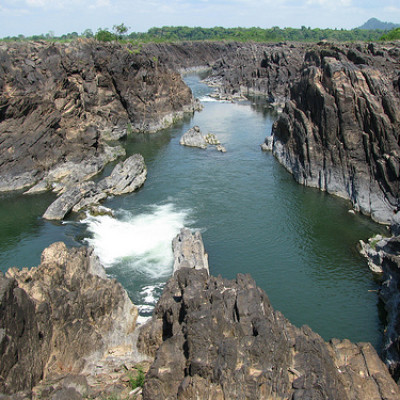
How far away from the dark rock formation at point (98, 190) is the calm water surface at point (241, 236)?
4.46ft

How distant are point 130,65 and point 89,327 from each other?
66.4 metres

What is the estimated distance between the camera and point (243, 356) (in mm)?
17250

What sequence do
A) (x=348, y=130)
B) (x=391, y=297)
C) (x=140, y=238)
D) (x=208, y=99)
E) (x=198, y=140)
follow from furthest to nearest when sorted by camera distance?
(x=208, y=99)
(x=198, y=140)
(x=348, y=130)
(x=140, y=238)
(x=391, y=297)

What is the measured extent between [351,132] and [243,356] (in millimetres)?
39161

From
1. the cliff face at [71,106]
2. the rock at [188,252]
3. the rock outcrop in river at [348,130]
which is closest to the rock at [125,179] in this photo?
the cliff face at [71,106]

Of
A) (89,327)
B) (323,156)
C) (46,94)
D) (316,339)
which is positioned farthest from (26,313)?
(46,94)

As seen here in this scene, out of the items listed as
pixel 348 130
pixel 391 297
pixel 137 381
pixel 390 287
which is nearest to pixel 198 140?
pixel 348 130

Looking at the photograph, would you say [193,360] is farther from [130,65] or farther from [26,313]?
[130,65]

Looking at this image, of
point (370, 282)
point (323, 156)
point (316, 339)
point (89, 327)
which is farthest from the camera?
point (323, 156)

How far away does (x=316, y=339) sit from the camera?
67.0 feet

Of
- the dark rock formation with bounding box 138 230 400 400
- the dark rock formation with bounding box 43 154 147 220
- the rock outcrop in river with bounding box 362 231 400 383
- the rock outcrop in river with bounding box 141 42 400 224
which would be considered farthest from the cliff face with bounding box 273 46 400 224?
the dark rock formation with bounding box 138 230 400 400

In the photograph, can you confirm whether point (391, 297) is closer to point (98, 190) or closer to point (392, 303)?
point (392, 303)

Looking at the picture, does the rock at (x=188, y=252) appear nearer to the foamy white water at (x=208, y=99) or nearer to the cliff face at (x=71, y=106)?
the cliff face at (x=71, y=106)

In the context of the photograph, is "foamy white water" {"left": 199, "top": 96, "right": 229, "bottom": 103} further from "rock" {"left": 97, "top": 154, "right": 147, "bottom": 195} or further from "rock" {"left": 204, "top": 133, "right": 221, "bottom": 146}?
"rock" {"left": 97, "top": 154, "right": 147, "bottom": 195}
